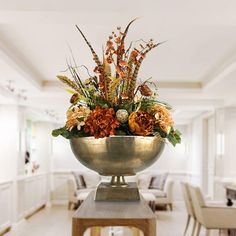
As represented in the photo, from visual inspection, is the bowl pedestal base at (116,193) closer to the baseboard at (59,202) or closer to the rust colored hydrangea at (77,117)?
the rust colored hydrangea at (77,117)

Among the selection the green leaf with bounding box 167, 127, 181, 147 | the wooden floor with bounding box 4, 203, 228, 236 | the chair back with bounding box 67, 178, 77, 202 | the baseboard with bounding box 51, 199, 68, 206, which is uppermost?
the green leaf with bounding box 167, 127, 181, 147

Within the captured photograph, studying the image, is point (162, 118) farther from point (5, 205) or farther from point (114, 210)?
point (5, 205)

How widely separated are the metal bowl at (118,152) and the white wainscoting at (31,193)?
20.8 ft

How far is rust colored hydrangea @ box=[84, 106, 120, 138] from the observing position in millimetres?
1254

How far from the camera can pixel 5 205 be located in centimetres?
672

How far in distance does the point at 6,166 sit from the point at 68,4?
16.7ft

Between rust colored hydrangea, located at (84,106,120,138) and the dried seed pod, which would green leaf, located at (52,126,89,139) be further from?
the dried seed pod

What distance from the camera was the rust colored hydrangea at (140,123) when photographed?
4.22ft

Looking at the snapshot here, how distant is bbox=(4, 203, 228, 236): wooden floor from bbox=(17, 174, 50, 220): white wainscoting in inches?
7.9

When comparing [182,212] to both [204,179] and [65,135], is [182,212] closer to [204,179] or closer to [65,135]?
[204,179]

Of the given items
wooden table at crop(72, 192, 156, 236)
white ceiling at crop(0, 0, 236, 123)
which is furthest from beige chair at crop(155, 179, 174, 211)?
wooden table at crop(72, 192, 156, 236)

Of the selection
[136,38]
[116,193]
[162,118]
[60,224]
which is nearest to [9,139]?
[60,224]

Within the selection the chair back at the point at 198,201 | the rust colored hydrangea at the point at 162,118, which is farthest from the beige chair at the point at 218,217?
the rust colored hydrangea at the point at 162,118

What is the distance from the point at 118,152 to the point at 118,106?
0.57ft
